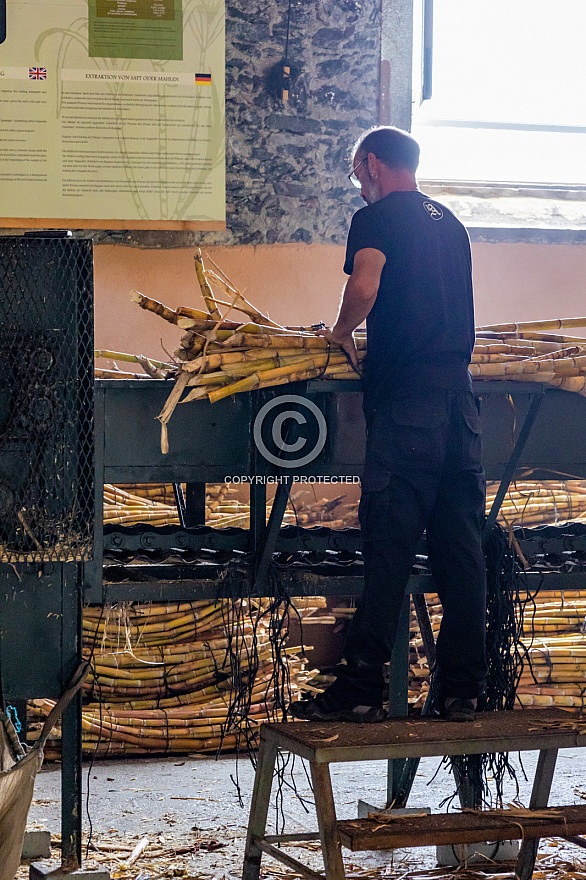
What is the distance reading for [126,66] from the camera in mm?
5051

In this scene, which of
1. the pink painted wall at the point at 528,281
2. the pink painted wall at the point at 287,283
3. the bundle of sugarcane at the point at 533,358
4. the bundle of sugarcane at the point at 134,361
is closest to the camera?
the bundle of sugarcane at the point at 533,358

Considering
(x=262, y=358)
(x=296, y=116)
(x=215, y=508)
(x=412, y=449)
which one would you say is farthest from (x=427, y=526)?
(x=296, y=116)

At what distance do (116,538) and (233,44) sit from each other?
3.22m

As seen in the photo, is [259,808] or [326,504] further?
[326,504]

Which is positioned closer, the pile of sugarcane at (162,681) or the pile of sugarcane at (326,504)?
the pile of sugarcane at (162,681)

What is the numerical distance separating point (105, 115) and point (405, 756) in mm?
3874

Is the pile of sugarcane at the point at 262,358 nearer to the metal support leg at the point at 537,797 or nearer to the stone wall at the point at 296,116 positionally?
the metal support leg at the point at 537,797

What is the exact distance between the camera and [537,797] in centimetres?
288

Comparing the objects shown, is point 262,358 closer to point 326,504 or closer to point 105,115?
point 326,504

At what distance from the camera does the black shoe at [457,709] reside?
271cm

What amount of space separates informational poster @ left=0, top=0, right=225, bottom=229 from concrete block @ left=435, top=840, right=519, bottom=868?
11.2ft

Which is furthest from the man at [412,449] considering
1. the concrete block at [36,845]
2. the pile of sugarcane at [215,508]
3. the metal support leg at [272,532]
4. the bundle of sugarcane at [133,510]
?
the bundle of sugarcane at [133,510]

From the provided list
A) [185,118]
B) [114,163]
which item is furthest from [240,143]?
[114,163]

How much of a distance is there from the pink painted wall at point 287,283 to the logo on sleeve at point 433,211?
2.33m
